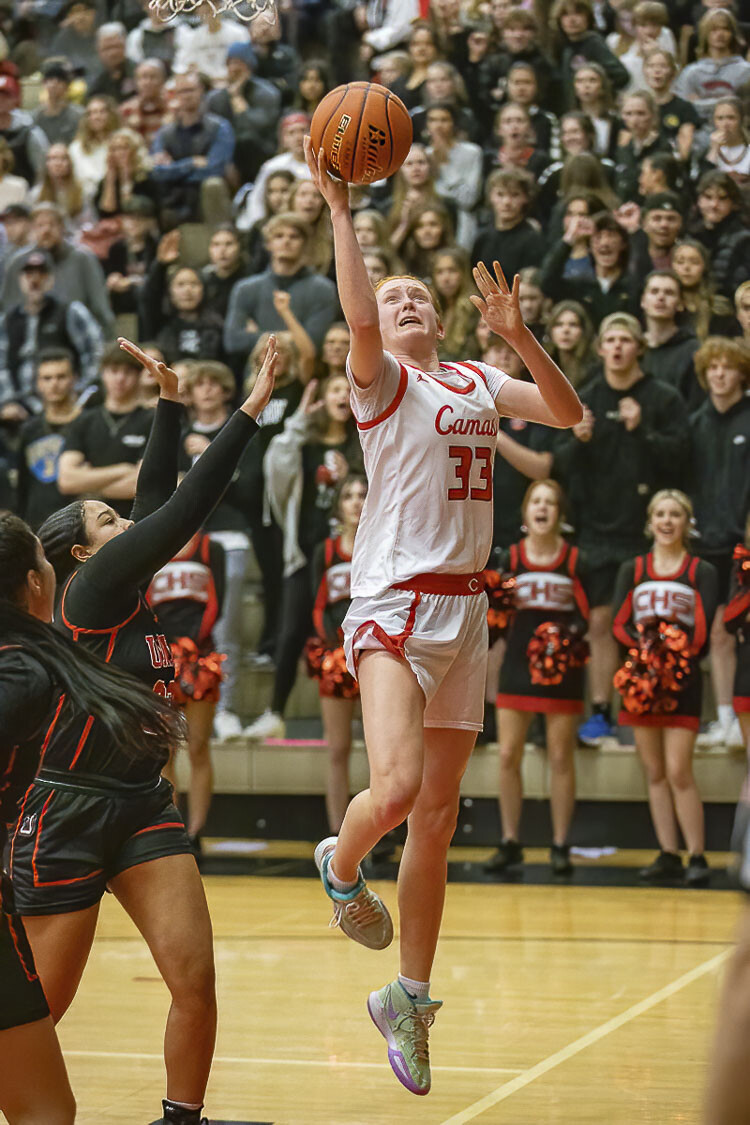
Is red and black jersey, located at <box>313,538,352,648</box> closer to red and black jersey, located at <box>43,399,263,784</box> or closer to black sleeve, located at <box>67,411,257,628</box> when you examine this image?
red and black jersey, located at <box>43,399,263,784</box>

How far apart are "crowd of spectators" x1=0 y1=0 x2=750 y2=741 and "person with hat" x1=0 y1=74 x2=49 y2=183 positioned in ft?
0.09

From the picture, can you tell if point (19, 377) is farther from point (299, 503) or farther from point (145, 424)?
point (299, 503)

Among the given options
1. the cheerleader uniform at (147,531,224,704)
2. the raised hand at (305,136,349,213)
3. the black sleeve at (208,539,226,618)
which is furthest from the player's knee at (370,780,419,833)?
the black sleeve at (208,539,226,618)

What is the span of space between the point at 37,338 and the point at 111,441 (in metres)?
1.86

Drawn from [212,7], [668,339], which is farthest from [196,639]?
[212,7]

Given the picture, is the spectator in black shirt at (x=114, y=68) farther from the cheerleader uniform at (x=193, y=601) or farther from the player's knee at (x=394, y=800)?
the player's knee at (x=394, y=800)

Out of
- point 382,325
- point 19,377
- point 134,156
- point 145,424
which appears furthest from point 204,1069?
point 134,156

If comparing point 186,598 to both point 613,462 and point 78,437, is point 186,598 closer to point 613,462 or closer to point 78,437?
point 78,437

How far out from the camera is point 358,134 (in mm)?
4469

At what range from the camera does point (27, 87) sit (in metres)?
14.7

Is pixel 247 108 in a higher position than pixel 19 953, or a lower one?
higher

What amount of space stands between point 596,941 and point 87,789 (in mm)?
4007

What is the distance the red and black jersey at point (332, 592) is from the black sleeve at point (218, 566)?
616 millimetres

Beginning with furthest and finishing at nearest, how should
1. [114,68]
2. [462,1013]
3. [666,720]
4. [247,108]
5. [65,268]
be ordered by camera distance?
[114,68]
[247,108]
[65,268]
[666,720]
[462,1013]
